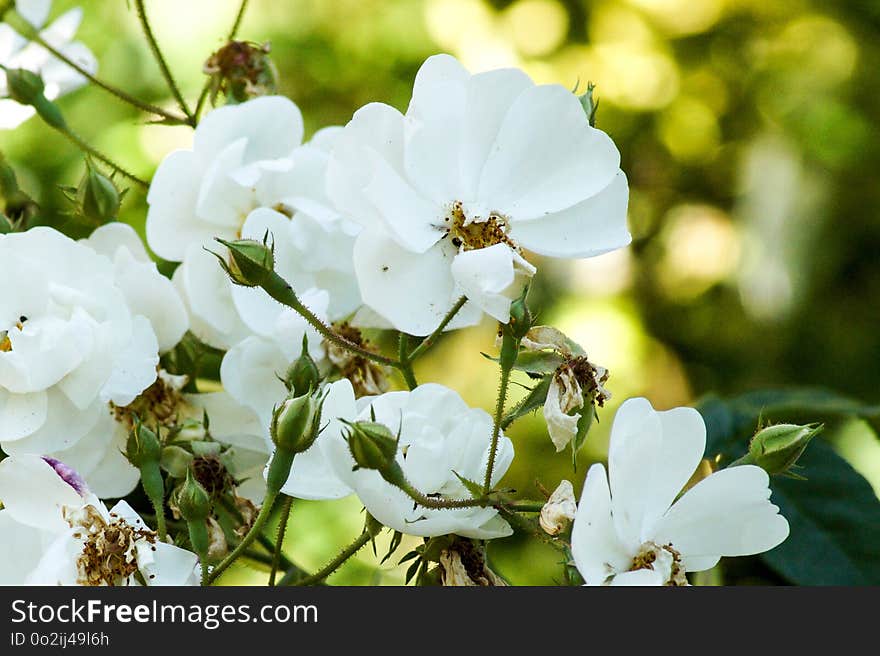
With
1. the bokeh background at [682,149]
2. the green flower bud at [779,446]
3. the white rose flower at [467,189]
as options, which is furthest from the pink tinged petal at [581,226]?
Result: the bokeh background at [682,149]

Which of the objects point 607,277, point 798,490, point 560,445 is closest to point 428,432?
point 560,445

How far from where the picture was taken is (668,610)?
1.22 ft

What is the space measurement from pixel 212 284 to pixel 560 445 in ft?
0.64

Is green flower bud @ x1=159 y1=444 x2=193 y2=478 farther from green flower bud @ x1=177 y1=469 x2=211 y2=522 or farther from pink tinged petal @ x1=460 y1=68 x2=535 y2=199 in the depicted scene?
pink tinged petal @ x1=460 y1=68 x2=535 y2=199

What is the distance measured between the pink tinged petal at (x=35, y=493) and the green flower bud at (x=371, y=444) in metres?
0.12

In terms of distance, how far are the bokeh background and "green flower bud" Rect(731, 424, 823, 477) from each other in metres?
0.79

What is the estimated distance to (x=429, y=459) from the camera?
416 millimetres

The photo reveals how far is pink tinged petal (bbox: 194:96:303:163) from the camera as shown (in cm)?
53

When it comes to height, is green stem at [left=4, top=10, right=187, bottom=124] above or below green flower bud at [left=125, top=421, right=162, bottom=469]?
above

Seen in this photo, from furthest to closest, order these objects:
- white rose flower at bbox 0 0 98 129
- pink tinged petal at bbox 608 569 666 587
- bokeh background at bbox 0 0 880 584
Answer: bokeh background at bbox 0 0 880 584, white rose flower at bbox 0 0 98 129, pink tinged petal at bbox 608 569 666 587

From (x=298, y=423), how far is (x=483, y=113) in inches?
6.3

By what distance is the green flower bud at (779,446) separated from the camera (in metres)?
0.41

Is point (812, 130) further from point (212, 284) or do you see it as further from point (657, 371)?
point (212, 284)

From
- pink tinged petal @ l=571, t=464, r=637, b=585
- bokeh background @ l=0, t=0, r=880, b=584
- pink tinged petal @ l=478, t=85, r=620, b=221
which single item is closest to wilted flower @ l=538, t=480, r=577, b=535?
pink tinged petal @ l=571, t=464, r=637, b=585
